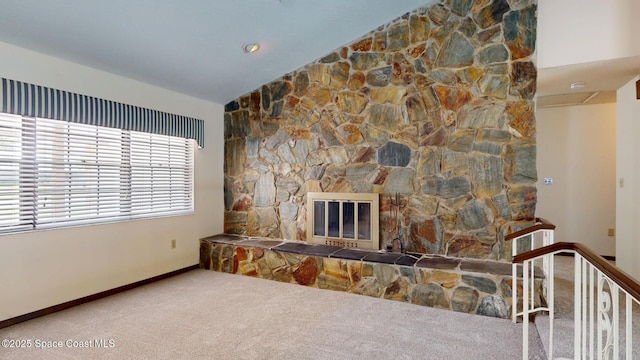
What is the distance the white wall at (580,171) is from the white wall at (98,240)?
16.6 ft

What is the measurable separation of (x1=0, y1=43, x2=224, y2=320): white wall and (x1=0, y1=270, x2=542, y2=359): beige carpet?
23 centimetres

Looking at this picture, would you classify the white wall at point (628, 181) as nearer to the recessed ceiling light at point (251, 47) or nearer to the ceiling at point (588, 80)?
the ceiling at point (588, 80)

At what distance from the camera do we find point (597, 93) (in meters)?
4.21

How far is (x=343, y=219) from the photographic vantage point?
418cm

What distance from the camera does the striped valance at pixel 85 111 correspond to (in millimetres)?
2816

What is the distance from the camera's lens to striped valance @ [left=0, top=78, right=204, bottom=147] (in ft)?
9.24

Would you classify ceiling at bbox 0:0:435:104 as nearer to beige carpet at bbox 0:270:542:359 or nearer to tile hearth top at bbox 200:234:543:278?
tile hearth top at bbox 200:234:543:278

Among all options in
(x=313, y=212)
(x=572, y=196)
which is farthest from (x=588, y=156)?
(x=313, y=212)

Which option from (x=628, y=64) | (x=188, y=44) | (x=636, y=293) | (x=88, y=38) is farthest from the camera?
(x=188, y=44)

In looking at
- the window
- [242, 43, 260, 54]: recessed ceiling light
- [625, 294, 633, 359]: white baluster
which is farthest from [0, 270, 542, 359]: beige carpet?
[242, 43, 260, 54]: recessed ceiling light

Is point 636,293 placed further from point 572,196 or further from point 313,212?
point 572,196

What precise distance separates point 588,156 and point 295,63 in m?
4.48

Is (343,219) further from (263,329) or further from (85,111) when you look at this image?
(85,111)

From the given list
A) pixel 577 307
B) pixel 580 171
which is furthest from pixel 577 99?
pixel 577 307
